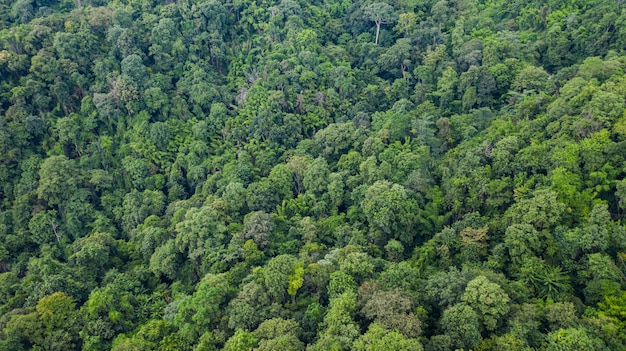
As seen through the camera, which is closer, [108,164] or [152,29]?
[108,164]

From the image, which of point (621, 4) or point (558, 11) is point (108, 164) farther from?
point (621, 4)

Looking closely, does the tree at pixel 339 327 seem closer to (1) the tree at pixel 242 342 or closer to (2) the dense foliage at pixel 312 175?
(2) the dense foliage at pixel 312 175

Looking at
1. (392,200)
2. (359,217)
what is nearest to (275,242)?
(359,217)

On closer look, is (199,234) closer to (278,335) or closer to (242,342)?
(242,342)

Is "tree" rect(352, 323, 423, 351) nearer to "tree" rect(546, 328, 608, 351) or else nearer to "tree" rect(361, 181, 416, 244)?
"tree" rect(546, 328, 608, 351)

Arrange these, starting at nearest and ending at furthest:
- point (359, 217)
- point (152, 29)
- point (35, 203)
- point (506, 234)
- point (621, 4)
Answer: point (506, 234) < point (359, 217) < point (35, 203) < point (621, 4) < point (152, 29)

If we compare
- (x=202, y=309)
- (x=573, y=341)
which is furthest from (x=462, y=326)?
(x=202, y=309)

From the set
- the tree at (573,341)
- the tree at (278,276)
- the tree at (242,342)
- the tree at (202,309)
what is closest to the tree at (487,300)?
the tree at (573,341)
